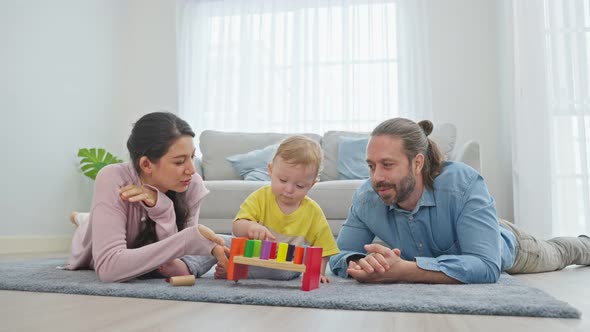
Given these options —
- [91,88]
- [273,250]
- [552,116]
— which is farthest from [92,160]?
[552,116]

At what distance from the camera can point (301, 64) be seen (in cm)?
566

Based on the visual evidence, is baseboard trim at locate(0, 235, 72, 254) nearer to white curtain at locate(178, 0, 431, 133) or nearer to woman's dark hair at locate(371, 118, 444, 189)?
white curtain at locate(178, 0, 431, 133)

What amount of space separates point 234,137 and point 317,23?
155 centimetres

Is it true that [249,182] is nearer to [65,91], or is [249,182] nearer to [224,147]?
[224,147]

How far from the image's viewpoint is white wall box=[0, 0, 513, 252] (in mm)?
4340

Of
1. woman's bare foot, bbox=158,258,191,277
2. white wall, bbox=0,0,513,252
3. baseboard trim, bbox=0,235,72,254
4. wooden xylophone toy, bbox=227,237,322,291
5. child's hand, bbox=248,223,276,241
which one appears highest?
white wall, bbox=0,0,513,252

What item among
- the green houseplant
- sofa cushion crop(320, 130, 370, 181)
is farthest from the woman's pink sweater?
the green houseplant

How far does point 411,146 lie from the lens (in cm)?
194

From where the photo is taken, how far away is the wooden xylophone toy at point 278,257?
1.74 m

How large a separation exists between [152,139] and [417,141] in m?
0.88

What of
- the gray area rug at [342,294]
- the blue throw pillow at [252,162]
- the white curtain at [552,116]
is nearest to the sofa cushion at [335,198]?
the blue throw pillow at [252,162]

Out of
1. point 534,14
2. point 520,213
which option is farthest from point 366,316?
point 534,14

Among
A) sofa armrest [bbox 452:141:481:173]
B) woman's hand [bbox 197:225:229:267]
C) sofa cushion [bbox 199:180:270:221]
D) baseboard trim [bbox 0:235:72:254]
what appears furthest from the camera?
baseboard trim [bbox 0:235:72:254]

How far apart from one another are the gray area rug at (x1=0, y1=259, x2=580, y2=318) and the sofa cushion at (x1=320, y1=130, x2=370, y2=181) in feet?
7.99
